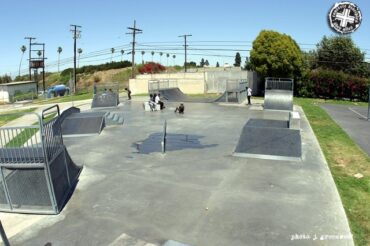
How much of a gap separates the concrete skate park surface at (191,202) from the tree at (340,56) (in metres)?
34.9

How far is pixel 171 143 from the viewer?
1393 cm

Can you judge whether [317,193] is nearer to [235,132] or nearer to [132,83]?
[235,132]

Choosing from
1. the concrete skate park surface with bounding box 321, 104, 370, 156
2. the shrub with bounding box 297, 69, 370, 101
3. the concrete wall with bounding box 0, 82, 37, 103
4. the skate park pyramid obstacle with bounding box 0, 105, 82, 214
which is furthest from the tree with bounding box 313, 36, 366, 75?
the concrete wall with bounding box 0, 82, 37, 103

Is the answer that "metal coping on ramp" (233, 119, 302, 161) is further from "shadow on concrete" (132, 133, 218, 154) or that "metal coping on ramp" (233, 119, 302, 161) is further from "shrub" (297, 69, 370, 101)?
"shrub" (297, 69, 370, 101)

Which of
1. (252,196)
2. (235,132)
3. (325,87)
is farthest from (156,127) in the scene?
(325,87)

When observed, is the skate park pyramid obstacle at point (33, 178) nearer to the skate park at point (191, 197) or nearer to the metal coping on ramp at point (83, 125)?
the skate park at point (191, 197)

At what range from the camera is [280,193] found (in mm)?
8445

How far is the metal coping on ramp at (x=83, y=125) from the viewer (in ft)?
52.6

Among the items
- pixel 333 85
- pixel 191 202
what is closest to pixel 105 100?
pixel 191 202

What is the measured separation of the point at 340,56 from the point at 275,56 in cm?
1311

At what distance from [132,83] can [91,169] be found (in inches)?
1282

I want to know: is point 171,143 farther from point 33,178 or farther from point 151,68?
point 151,68

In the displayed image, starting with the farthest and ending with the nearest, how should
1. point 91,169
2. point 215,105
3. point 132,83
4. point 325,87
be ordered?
1. point 132,83
2. point 325,87
3. point 215,105
4. point 91,169

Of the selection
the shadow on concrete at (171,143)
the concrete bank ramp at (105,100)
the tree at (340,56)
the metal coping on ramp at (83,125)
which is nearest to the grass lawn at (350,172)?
the shadow on concrete at (171,143)
